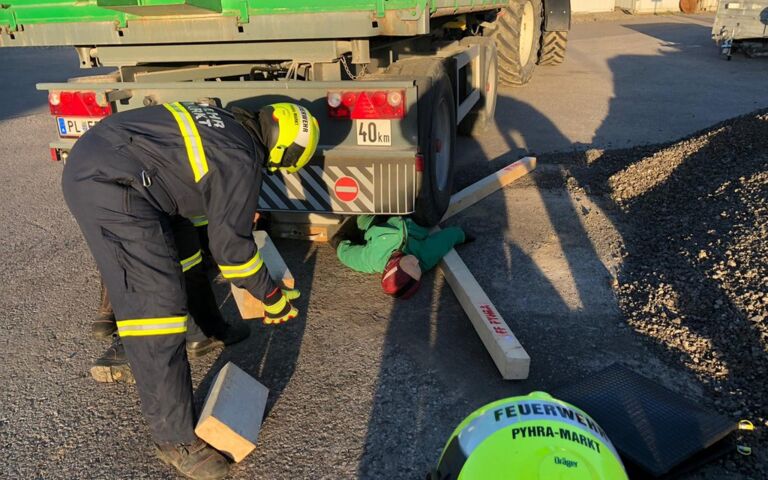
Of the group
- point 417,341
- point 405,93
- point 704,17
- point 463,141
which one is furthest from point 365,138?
point 704,17

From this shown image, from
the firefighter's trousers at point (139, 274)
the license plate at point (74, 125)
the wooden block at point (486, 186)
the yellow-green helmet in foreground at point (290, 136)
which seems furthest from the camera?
the wooden block at point (486, 186)

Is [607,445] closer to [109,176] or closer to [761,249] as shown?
[109,176]

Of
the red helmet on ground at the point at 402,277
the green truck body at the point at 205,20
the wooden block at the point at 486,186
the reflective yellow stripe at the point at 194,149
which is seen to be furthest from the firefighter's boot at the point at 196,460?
the wooden block at the point at 486,186

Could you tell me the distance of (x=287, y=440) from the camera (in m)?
2.98

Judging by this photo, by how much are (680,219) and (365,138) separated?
2.60 metres

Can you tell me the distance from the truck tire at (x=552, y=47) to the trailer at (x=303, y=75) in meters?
8.98

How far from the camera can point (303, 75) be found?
4566 millimetres

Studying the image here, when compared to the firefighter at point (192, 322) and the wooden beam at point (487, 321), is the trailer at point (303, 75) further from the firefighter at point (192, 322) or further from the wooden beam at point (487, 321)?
the firefighter at point (192, 322)

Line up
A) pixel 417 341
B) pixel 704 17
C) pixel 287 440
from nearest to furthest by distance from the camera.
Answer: pixel 287 440
pixel 417 341
pixel 704 17

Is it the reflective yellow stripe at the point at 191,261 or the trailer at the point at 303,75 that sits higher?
the trailer at the point at 303,75

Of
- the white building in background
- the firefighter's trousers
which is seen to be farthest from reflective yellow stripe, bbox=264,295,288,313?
the white building in background

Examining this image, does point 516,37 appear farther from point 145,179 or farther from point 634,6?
point 634,6

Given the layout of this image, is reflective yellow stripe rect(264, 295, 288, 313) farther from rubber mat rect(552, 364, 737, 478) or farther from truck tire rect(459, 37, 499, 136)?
truck tire rect(459, 37, 499, 136)

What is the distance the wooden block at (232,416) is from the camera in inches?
109
